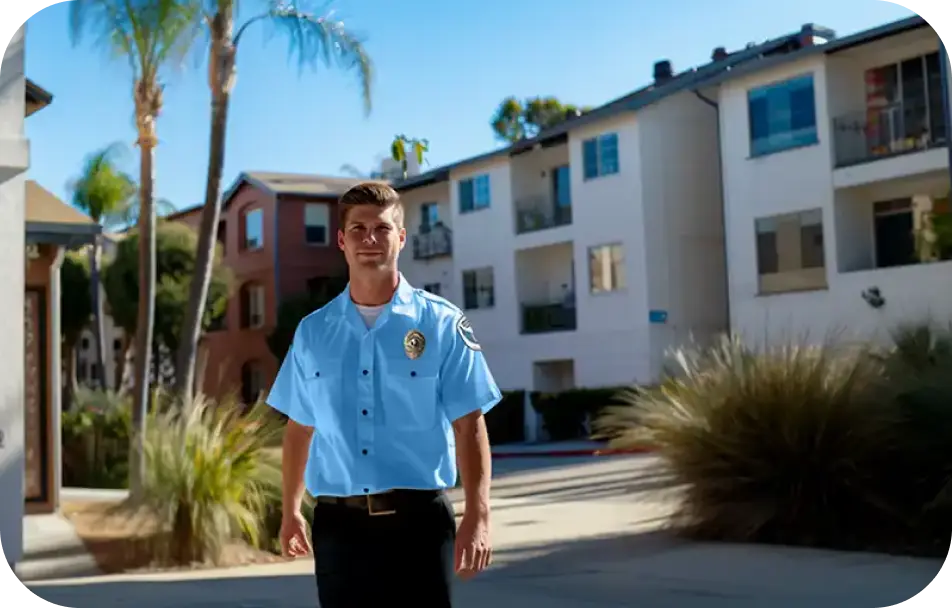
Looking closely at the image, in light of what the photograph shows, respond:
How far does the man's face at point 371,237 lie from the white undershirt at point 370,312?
133 mm

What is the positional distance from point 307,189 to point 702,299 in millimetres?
10028

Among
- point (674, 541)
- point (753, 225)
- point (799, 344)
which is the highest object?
point (753, 225)

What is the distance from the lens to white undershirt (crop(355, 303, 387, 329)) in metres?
3.41

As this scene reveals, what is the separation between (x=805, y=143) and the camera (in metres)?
23.7

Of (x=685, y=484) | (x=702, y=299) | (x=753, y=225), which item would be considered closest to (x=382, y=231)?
(x=685, y=484)

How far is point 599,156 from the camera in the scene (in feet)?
89.0

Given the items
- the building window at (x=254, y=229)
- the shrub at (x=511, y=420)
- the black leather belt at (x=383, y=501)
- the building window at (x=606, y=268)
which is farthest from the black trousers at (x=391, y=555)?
the building window at (x=254, y=229)

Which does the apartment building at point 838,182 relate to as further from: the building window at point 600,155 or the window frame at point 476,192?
the window frame at point 476,192

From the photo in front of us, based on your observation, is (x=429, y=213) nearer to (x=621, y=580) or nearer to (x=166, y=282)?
(x=166, y=282)

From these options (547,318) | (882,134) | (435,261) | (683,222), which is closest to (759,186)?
(683,222)

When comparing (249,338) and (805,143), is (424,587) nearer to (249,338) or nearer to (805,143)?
(805,143)

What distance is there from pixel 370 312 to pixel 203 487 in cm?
→ 565

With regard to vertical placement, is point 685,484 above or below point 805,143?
below

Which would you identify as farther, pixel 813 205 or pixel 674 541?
pixel 813 205
